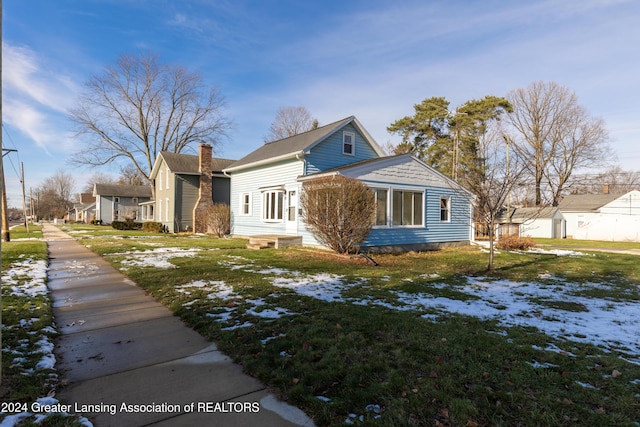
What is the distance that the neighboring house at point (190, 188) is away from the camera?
78.7 ft

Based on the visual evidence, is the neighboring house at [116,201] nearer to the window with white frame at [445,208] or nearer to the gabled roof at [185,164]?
the gabled roof at [185,164]

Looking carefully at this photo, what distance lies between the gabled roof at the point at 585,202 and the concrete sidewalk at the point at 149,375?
127 ft

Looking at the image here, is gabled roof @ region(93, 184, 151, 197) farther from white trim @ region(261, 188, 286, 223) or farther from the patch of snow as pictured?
the patch of snow

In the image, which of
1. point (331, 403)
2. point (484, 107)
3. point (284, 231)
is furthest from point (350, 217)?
point (484, 107)

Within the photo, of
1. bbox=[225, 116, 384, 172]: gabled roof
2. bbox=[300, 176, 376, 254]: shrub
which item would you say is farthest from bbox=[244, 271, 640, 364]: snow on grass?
bbox=[225, 116, 384, 172]: gabled roof

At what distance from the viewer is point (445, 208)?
16547mm

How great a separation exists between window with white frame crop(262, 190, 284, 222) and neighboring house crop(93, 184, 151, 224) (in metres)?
40.0

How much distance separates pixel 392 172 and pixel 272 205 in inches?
230

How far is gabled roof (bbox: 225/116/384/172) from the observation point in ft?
49.0

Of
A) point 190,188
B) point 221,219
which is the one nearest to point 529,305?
point 221,219

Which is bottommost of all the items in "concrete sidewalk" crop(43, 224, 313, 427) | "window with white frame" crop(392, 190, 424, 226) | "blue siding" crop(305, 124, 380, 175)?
"concrete sidewalk" crop(43, 224, 313, 427)

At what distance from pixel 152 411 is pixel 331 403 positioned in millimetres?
1405

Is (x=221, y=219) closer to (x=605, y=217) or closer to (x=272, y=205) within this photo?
(x=272, y=205)

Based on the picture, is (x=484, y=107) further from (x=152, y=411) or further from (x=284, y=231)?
(x=152, y=411)
